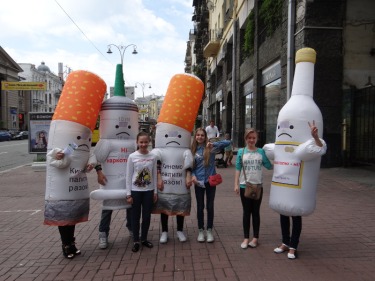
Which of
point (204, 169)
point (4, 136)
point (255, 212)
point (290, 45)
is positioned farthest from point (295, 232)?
point (4, 136)

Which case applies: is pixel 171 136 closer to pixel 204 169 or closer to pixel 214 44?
pixel 204 169

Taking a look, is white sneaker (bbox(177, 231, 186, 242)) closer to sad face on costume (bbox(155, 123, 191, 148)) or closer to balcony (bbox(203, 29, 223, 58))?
sad face on costume (bbox(155, 123, 191, 148))

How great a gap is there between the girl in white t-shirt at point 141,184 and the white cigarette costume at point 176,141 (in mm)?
219

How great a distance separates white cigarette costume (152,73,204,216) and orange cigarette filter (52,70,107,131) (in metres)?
0.96

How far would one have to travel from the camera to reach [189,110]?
206 inches

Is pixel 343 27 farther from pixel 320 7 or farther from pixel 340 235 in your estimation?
pixel 340 235

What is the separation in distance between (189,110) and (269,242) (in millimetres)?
2172

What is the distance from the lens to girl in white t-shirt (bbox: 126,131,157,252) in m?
4.73

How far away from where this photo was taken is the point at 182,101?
17.0 feet

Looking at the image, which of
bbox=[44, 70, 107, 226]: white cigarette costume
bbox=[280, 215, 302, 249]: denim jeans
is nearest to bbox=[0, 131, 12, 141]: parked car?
bbox=[44, 70, 107, 226]: white cigarette costume

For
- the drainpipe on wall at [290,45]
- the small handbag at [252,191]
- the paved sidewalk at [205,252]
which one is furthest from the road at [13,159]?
the small handbag at [252,191]

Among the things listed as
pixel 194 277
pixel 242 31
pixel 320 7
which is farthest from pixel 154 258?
pixel 242 31

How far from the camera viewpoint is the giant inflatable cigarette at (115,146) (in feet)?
16.1

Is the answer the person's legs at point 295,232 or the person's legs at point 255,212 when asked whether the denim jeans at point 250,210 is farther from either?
the person's legs at point 295,232
